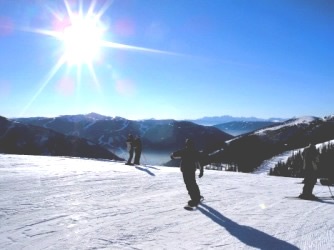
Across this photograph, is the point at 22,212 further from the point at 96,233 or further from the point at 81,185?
the point at 81,185

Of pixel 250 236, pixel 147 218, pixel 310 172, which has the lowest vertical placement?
pixel 250 236

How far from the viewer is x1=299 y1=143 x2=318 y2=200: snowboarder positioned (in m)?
13.5

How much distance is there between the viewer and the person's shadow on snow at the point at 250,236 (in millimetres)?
7086

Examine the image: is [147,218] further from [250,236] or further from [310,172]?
[310,172]

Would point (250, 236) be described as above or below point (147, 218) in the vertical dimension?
below

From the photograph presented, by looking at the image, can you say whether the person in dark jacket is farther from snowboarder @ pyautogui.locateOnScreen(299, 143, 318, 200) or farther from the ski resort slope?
snowboarder @ pyautogui.locateOnScreen(299, 143, 318, 200)

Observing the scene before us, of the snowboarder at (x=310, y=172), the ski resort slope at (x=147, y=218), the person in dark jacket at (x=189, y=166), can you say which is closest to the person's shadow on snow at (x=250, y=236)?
the ski resort slope at (x=147, y=218)

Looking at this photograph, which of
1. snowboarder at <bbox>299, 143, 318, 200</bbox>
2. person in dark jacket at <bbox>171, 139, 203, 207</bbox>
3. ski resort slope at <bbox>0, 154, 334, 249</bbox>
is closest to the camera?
ski resort slope at <bbox>0, 154, 334, 249</bbox>

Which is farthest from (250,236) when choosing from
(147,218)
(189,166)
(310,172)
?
(310,172)

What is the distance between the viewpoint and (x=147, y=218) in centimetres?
910

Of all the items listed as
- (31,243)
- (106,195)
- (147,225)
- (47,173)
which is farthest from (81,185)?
(31,243)

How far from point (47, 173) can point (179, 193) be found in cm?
780

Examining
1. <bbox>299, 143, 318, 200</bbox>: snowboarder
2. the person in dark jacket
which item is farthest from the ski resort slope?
<bbox>299, 143, 318, 200</bbox>: snowboarder

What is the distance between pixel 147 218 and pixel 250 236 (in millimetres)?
2968
